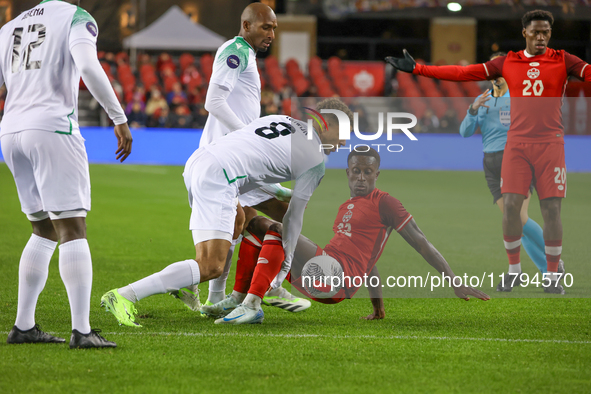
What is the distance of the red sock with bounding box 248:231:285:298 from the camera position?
4508mm

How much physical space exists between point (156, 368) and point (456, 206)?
7.80ft

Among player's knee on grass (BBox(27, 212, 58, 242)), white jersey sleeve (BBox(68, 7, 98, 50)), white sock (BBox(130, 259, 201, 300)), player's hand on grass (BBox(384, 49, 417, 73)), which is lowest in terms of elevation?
white sock (BBox(130, 259, 201, 300))

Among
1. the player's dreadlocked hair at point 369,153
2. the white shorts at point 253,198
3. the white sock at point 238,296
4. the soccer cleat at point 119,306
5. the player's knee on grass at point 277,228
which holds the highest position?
the player's dreadlocked hair at point 369,153

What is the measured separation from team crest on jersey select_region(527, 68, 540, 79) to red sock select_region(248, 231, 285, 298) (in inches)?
86.9

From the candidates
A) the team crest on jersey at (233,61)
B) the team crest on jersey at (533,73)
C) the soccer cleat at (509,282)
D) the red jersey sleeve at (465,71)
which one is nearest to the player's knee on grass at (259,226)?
the team crest on jersey at (233,61)

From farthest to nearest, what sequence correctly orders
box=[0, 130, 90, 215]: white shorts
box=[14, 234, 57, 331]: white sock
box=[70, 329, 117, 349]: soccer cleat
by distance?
1. box=[14, 234, 57, 331]: white sock
2. box=[70, 329, 117, 349]: soccer cleat
3. box=[0, 130, 90, 215]: white shorts

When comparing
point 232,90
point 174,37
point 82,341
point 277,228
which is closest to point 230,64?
point 232,90

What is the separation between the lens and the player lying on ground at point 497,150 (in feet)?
17.3

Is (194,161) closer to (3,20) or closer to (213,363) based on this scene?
(213,363)

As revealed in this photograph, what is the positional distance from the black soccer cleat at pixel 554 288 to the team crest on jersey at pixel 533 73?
146cm

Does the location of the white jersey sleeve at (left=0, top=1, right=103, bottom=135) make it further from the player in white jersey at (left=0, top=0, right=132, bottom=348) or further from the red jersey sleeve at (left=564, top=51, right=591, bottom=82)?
the red jersey sleeve at (left=564, top=51, right=591, bottom=82)

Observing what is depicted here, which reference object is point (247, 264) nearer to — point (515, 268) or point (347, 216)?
point (347, 216)

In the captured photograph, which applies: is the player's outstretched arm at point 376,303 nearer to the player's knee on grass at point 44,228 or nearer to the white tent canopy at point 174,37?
the player's knee on grass at point 44,228

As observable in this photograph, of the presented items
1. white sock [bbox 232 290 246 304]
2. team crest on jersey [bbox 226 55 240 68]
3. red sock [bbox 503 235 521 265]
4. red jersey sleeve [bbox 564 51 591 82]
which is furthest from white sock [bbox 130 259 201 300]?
red jersey sleeve [bbox 564 51 591 82]
